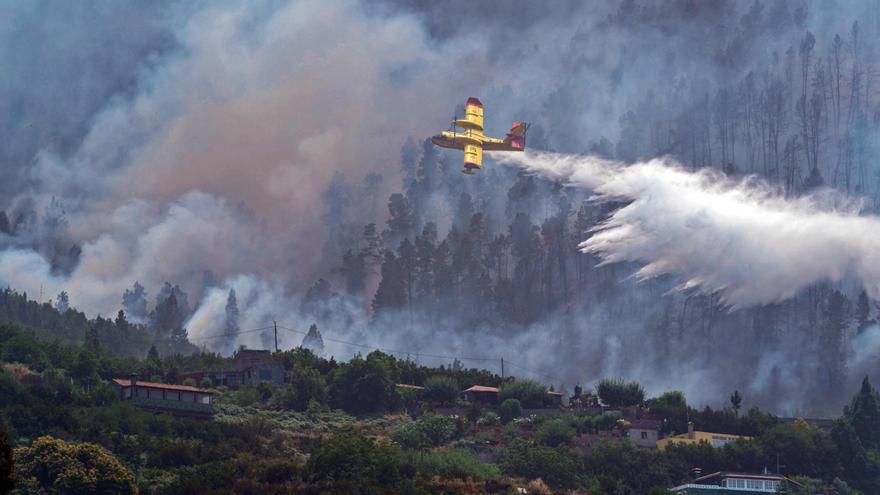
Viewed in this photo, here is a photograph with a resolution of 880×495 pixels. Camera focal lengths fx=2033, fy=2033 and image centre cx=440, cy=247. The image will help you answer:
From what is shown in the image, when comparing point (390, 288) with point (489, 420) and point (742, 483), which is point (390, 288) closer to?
point (489, 420)

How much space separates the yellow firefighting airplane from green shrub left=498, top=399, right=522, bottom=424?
1885cm

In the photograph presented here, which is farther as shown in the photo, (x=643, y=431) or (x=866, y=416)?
(x=866, y=416)

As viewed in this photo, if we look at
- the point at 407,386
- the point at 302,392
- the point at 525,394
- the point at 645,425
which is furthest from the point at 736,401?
the point at 302,392

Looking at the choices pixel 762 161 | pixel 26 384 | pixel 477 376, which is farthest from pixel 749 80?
pixel 26 384

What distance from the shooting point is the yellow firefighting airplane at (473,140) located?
159 meters

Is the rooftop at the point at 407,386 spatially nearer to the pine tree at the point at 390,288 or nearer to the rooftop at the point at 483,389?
the rooftop at the point at 483,389

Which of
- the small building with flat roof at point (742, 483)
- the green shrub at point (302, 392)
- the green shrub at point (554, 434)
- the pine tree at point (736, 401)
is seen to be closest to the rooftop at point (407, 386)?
the green shrub at point (302, 392)

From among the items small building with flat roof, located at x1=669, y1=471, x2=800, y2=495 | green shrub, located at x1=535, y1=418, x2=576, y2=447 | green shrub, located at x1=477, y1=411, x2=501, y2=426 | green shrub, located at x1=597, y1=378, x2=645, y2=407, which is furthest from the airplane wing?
small building with flat roof, located at x1=669, y1=471, x2=800, y2=495

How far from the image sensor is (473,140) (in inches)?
6299

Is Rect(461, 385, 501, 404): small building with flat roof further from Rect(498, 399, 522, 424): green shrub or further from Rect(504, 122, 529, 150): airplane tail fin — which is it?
Rect(504, 122, 529, 150): airplane tail fin

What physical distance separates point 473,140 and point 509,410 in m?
22.7

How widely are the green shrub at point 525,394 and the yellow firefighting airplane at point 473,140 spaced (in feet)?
55.8

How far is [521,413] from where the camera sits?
15150cm

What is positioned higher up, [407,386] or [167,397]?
[407,386]
